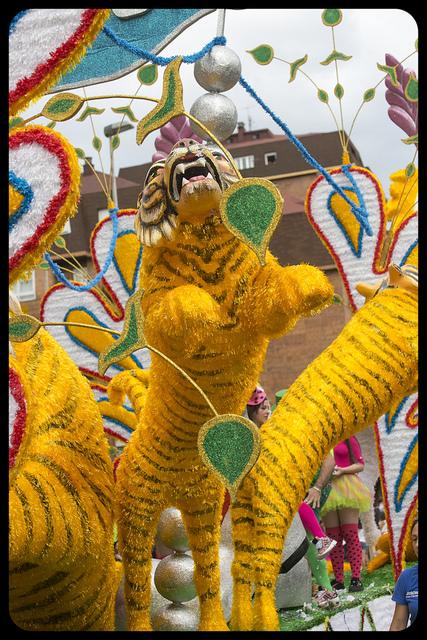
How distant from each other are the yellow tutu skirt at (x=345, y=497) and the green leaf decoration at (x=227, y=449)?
6.03 ft

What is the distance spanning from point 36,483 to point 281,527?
0.68 metres

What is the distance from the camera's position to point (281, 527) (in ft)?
7.80

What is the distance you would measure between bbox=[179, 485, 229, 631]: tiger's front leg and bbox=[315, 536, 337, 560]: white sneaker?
2.74ft

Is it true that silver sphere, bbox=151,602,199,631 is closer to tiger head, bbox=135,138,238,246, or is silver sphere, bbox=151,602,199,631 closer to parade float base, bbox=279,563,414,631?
parade float base, bbox=279,563,414,631

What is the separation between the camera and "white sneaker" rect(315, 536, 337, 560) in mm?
3316

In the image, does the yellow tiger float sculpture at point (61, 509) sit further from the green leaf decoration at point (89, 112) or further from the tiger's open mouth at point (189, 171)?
the green leaf decoration at point (89, 112)

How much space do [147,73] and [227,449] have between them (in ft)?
4.33

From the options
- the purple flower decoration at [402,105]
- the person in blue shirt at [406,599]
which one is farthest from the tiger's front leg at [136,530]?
→ the purple flower decoration at [402,105]

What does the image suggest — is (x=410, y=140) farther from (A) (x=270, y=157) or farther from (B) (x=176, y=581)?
(A) (x=270, y=157)

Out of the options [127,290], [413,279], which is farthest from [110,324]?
[413,279]

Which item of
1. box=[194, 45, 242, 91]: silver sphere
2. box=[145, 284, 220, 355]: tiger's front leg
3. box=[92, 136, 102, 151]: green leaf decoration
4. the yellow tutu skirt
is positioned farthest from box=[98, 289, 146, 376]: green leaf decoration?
the yellow tutu skirt

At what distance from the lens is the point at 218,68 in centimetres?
278

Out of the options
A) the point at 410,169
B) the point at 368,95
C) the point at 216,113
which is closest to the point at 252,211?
the point at 216,113

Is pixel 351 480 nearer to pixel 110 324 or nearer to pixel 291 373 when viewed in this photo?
pixel 110 324
